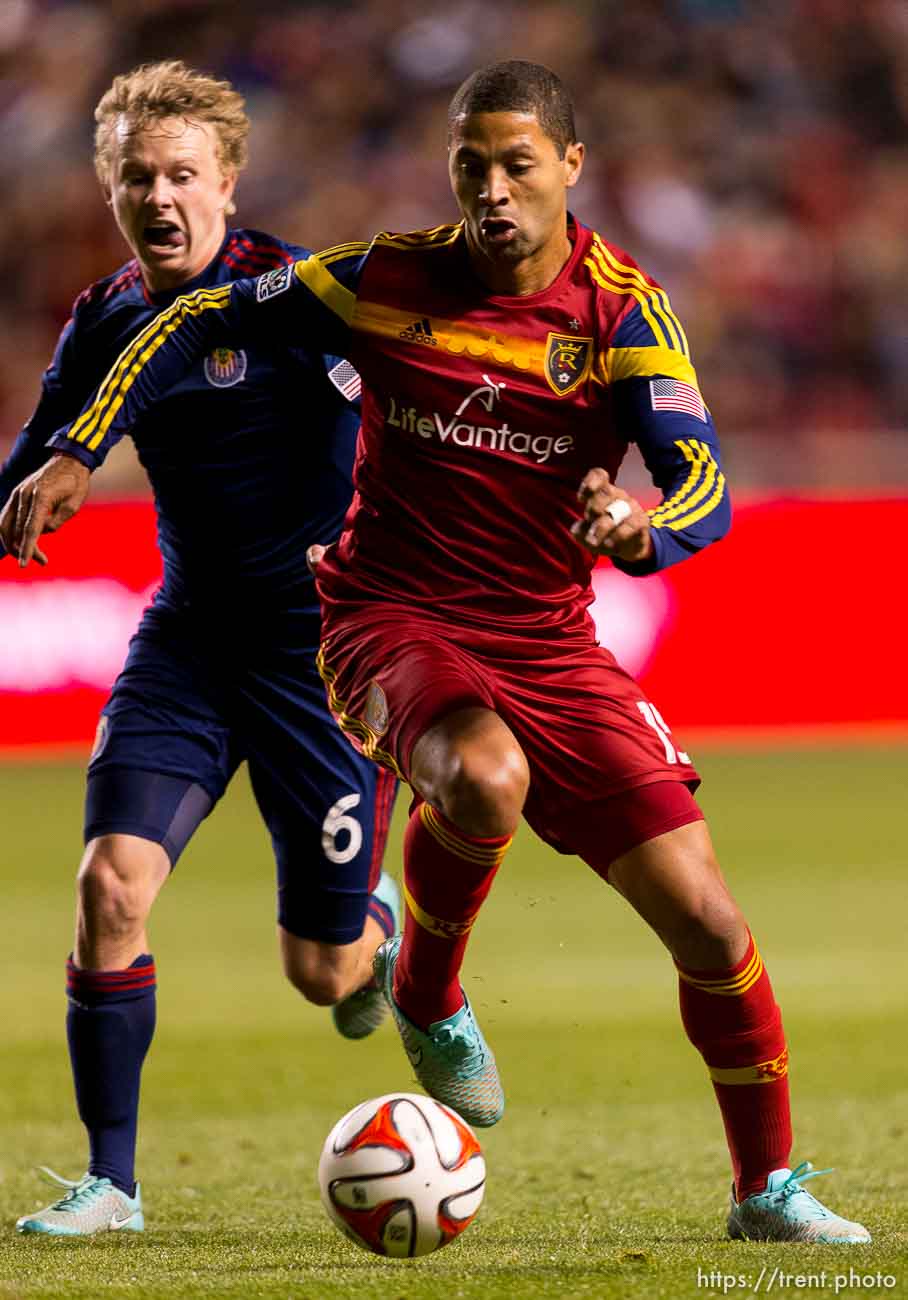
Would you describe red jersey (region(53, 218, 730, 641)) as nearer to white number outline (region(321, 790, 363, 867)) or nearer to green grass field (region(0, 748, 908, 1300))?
white number outline (region(321, 790, 363, 867))

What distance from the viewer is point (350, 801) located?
17.1ft

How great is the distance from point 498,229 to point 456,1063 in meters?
1.75

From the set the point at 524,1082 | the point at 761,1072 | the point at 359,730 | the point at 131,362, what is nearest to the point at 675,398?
the point at 359,730

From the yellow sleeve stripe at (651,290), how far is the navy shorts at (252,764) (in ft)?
4.50

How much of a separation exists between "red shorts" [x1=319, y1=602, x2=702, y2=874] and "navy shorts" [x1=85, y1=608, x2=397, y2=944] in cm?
59

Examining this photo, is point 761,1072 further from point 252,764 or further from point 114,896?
point 252,764

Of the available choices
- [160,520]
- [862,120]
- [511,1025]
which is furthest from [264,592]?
[862,120]

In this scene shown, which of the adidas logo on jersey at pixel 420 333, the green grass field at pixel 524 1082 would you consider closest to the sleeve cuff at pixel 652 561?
the adidas logo on jersey at pixel 420 333

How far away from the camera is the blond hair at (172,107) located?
16.1ft

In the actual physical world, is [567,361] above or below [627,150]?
below

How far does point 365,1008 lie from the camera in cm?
561

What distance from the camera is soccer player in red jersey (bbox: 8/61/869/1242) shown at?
4.01 meters

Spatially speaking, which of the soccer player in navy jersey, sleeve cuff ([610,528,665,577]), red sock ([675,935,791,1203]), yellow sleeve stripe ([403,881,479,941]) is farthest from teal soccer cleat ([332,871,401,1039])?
sleeve cuff ([610,528,665,577])

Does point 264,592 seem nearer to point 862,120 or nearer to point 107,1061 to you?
point 107,1061
